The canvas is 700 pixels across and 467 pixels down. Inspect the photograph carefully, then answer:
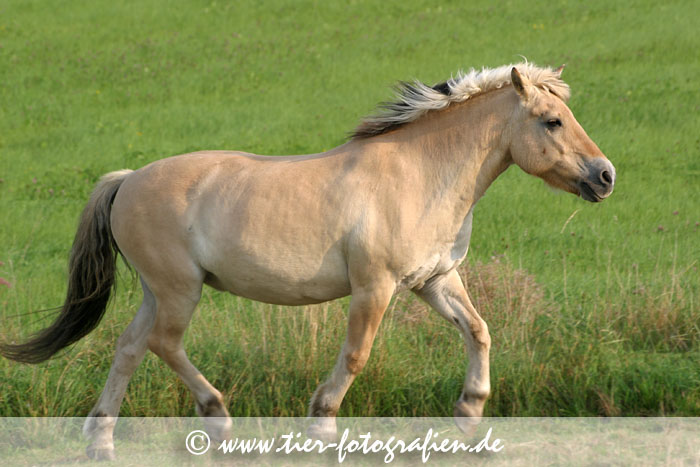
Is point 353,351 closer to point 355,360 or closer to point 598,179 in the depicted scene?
point 355,360

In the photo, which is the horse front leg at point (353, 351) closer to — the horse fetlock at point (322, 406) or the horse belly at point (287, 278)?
the horse fetlock at point (322, 406)

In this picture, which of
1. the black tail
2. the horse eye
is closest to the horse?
the horse eye

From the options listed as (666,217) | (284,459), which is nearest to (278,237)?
(284,459)

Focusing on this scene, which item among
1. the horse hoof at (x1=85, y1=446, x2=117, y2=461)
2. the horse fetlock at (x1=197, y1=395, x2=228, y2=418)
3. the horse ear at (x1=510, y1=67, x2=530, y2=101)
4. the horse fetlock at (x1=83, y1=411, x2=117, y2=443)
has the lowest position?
the horse hoof at (x1=85, y1=446, x2=117, y2=461)

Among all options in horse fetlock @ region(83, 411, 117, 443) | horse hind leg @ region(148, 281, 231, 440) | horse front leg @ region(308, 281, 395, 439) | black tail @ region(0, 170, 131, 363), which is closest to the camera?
horse front leg @ region(308, 281, 395, 439)

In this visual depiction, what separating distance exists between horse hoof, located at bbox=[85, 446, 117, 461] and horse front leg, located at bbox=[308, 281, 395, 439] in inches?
43.7

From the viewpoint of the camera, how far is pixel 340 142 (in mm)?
13469

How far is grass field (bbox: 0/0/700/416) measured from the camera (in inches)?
205

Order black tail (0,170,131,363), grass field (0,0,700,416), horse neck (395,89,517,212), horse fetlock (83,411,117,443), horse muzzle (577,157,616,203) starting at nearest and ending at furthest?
1. horse muzzle (577,157,616,203)
2. horse neck (395,89,517,212)
3. horse fetlock (83,411,117,443)
4. black tail (0,170,131,363)
5. grass field (0,0,700,416)

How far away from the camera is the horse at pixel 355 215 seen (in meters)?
4.38

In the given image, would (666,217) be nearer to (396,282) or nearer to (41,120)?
(396,282)

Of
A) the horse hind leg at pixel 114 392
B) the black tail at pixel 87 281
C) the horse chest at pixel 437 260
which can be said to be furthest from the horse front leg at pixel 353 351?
the black tail at pixel 87 281

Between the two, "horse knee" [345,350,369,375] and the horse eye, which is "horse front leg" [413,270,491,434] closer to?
"horse knee" [345,350,369,375]

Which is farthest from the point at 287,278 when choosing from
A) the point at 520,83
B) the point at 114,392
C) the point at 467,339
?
the point at 520,83
